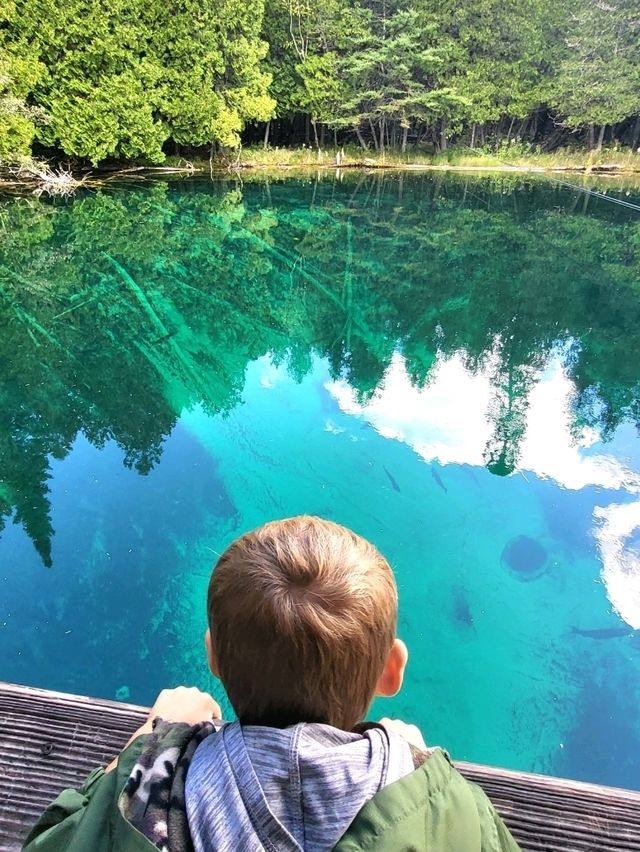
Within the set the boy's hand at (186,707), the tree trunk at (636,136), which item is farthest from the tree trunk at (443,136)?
the boy's hand at (186,707)

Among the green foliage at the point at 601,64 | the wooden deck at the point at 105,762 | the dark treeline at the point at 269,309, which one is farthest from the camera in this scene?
the green foliage at the point at 601,64

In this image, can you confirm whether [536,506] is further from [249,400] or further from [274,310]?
[274,310]

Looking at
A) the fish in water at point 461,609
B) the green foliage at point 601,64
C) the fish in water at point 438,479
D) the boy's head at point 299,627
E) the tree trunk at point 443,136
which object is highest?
Result: the green foliage at point 601,64

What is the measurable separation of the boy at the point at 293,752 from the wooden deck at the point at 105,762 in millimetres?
579

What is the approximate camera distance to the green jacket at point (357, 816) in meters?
0.57

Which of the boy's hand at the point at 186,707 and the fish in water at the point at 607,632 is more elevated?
the boy's hand at the point at 186,707

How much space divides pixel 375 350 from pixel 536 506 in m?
2.99

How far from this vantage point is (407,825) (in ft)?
1.90

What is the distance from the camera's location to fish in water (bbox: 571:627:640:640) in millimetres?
2773

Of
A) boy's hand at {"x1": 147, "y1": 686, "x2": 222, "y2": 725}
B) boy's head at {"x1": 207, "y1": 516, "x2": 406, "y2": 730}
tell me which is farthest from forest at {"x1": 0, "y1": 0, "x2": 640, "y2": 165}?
boy's head at {"x1": 207, "y1": 516, "x2": 406, "y2": 730}

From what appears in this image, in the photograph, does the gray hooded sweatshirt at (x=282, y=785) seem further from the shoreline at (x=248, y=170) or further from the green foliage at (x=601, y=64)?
the green foliage at (x=601, y=64)

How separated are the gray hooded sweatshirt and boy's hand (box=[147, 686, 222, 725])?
405mm

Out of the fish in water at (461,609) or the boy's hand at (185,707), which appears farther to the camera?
the fish in water at (461,609)

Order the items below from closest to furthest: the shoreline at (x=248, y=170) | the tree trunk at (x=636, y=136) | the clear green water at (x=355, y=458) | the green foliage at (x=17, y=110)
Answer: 1. the clear green water at (x=355, y=458)
2. the green foliage at (x=17, y=110)
3. the shoreline at (x=248, y=170)
4. the tree trunk at (x=636, y=136)
